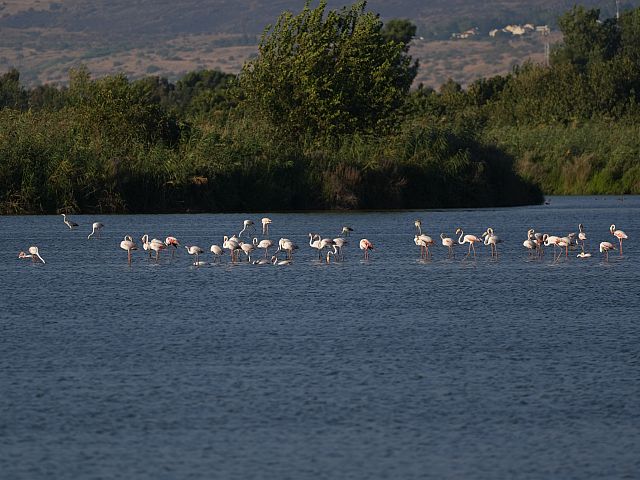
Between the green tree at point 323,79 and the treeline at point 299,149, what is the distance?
0.05 m

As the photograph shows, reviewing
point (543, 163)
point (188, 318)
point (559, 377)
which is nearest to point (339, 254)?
point (188, 318)

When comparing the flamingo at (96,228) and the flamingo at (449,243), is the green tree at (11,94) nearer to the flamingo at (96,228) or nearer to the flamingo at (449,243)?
the flamingo at (96,228)

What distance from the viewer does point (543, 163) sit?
206 ft

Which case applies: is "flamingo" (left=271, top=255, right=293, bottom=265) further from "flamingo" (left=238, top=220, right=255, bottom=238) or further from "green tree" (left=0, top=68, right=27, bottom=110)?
"green tree" (left=0, top=68, right=27, bottom=110)

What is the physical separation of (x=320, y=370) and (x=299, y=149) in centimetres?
3625

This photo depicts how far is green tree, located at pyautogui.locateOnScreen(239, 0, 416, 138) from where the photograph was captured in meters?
55.2

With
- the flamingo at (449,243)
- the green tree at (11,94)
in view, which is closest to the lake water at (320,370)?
the flamingo at (449,243)

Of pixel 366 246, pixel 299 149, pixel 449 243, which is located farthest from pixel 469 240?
pixel 299 149

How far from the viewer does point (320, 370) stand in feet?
53.3

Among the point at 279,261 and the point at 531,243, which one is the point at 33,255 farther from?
the point at 531,243

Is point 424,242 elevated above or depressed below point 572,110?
below

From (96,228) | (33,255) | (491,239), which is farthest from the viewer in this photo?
(96,228)

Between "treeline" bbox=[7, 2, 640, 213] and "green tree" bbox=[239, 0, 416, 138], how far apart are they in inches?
2.1

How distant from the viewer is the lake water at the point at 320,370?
484 inches
